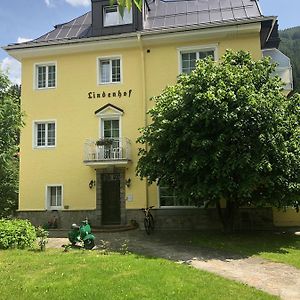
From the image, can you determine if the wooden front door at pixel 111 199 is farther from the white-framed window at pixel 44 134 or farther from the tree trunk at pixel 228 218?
the tree trunk at pixel 228 218

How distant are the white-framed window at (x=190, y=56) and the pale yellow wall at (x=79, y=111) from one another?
0.31 metres

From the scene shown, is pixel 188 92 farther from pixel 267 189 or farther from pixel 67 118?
pixel 67 118

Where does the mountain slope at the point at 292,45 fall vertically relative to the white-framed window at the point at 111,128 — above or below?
above

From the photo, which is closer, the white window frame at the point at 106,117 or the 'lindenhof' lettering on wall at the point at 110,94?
the white window frame at the point at 106,117

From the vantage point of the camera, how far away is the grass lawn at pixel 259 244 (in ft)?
39.5

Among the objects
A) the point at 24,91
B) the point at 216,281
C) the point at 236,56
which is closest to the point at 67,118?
the point at 24,91

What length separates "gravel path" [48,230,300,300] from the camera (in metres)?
8.70

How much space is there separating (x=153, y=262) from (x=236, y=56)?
945 cm

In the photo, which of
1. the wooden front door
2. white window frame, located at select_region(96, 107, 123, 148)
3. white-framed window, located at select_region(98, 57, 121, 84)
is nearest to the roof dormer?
white-framed window, located at select_region(98, 57, 121, 84)

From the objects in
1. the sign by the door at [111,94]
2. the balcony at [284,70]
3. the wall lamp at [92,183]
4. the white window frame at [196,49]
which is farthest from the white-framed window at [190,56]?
the wall lamp at [92,183]

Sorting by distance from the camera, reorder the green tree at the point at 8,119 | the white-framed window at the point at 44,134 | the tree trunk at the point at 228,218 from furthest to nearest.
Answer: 1. the white-framed window at the point at 44,134
2. the tree trunk at the point at 228,218
3. the green tree at the point at 8,119

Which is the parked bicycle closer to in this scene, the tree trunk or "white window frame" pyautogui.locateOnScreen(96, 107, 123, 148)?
the tree trunk

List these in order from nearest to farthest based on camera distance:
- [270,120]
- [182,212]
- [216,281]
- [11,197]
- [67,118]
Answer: [216,281] → [270,120] → [182,212] → [67,118] → [11,197]

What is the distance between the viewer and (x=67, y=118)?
20.4 meters
